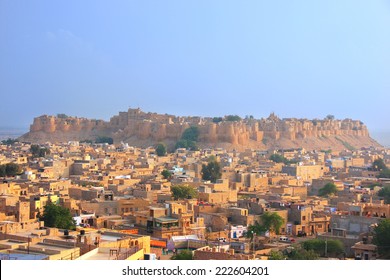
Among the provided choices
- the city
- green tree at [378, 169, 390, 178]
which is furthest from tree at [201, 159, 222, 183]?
green tree at [378, 169, 390, 178]

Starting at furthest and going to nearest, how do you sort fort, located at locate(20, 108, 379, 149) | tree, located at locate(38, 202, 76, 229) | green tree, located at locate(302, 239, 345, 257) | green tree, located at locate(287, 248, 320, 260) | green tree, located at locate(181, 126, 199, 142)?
1. fort, located at locate(20, 108, 379, 149)
2. green tree, located at locate(181, 126, 199, 142)
3. tree, located at locate(38, 202, 76, 229)
4. green tree, located at locate(302, 239, 345, 257)
5. green tree, located at locate(287, 248, 320, 260)

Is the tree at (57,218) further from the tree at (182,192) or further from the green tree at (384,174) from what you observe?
the green tree at (384,174)

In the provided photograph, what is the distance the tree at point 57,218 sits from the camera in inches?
518

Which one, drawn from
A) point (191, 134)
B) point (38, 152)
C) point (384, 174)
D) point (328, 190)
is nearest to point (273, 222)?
point (328, 190)

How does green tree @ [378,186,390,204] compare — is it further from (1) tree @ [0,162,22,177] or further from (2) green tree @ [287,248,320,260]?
(1) tree @ [0,162,22,177]

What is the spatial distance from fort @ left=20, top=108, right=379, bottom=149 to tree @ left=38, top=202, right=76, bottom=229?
109ft

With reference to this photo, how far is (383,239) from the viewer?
38.8 feet

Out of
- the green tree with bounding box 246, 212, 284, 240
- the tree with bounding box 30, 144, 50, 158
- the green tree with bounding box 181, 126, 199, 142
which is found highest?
the green tree with bounding box 181, 126, 199, 142

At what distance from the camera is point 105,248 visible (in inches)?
345

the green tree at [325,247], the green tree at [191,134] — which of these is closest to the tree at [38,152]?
the green tree at [191,134]

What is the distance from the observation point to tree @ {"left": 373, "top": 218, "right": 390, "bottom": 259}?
11660mm

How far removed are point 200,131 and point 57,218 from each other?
34558 millimetres

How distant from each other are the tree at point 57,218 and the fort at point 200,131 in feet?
109

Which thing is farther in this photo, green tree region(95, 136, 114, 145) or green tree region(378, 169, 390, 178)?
green tree region(95, 136, 114, 145)
